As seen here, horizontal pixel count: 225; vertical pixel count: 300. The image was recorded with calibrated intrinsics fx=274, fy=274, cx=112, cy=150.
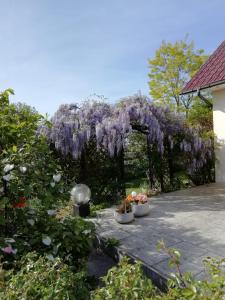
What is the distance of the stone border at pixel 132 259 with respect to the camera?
2871 millimetres

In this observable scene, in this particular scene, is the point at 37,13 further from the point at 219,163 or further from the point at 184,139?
the point at 219,163

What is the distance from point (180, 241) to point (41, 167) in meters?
2.19

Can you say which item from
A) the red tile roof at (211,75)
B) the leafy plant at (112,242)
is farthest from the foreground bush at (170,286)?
the red tile roof at (211,75)

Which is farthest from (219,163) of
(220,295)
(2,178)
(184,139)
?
(220,295)

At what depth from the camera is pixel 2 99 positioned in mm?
3379

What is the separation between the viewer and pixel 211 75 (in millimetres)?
7375

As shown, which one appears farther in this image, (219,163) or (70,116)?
(219,163)

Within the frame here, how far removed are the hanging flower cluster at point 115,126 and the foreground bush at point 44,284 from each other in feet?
14.7

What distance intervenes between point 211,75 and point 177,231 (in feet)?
15.8

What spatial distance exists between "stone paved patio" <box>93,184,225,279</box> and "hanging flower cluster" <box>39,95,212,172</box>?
1.61 metres

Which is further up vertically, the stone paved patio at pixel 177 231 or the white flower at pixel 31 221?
the white flower at pixel 31 221

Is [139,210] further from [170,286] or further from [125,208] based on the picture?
[170,286]

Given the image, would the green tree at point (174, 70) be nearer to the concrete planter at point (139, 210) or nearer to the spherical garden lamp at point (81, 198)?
the concrete planter at point (139, 210)

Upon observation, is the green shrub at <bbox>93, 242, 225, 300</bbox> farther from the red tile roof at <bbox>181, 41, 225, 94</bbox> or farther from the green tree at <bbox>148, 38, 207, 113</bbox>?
the green tree at <bbox>148, 38, 207, 113</bbox>
